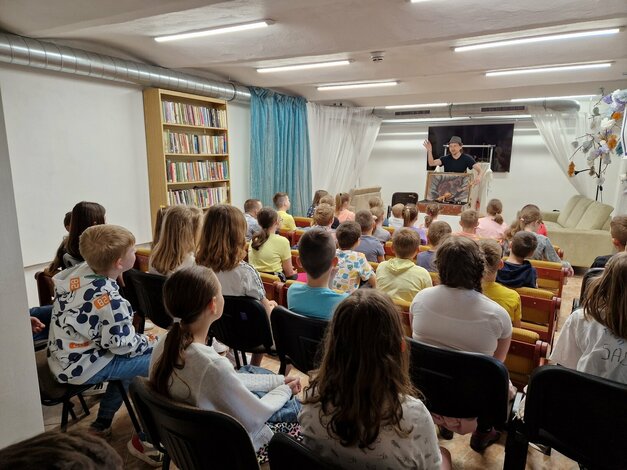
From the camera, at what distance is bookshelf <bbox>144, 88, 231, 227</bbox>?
4531mm

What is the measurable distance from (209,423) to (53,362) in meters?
1.16

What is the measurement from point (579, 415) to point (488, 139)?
294 inches

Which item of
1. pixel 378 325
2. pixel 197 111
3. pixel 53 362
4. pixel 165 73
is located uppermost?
pixel 165 73

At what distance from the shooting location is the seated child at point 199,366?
46.9 inches

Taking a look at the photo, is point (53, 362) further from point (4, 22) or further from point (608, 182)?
point (608, 182)

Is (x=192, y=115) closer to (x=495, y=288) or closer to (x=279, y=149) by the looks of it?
(x=279, y=149)

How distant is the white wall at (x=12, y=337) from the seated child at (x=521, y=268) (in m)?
2.76

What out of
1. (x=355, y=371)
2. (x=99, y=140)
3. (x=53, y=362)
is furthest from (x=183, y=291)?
(x=99, y=140)

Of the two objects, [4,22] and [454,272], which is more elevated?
[4,22]

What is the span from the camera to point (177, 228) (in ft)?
8.05

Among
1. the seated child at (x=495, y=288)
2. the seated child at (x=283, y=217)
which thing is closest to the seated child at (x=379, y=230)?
the seated child at (x=283, y=217)

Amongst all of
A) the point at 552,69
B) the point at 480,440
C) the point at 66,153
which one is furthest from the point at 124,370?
the point at 552,69

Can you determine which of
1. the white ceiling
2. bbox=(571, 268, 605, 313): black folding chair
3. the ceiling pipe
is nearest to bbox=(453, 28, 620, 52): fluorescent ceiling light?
the white ceiling

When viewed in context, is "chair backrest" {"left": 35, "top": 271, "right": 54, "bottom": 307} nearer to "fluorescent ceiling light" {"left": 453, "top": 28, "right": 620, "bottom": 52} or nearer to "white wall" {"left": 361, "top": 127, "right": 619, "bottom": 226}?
"fluorescent ceiling light" {"left": 453, "top": 28, "right": 620, "bottom": 52}
